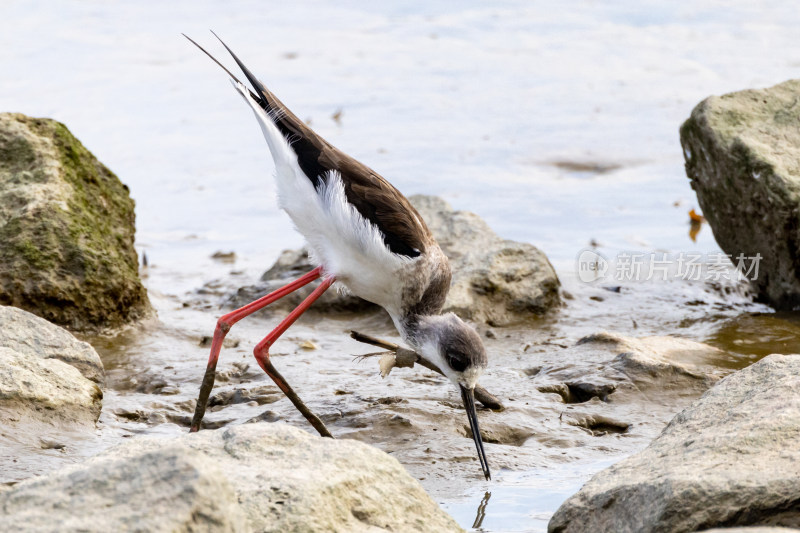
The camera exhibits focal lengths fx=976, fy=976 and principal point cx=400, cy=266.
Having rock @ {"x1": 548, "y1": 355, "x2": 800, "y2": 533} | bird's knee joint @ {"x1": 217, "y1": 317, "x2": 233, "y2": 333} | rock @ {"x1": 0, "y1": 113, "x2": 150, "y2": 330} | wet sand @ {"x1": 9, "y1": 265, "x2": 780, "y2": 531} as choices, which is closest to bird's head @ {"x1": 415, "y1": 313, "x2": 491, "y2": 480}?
wet sand @ {"x1": 9, "y1": 265, "x2": 780, "y2": 531}

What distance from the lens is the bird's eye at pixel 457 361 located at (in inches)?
195

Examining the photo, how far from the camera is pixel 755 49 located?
13.7 meters

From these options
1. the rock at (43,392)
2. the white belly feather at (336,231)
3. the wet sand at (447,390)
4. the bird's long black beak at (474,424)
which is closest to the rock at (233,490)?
the wet sand at (447,390)

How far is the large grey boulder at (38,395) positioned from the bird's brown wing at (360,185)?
1.64m

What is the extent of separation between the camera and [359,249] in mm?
5320

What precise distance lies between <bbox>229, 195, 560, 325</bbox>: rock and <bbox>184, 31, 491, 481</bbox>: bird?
1287 mm

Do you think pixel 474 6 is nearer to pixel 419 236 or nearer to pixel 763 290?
pixel 763 290

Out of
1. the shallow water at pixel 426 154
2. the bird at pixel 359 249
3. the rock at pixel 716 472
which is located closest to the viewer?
the rock at pixel 716 472

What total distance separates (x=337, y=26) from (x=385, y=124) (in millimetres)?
4578

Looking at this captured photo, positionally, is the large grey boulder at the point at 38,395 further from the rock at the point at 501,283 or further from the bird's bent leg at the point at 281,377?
the rock at the point at 501,283

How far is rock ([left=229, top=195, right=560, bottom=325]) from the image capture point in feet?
22.8

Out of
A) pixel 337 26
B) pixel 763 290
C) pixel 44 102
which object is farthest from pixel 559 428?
pixel 337 26

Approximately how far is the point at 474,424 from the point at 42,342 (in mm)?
2252

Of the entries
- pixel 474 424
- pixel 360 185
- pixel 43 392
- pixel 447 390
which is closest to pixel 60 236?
pixel 43 392
